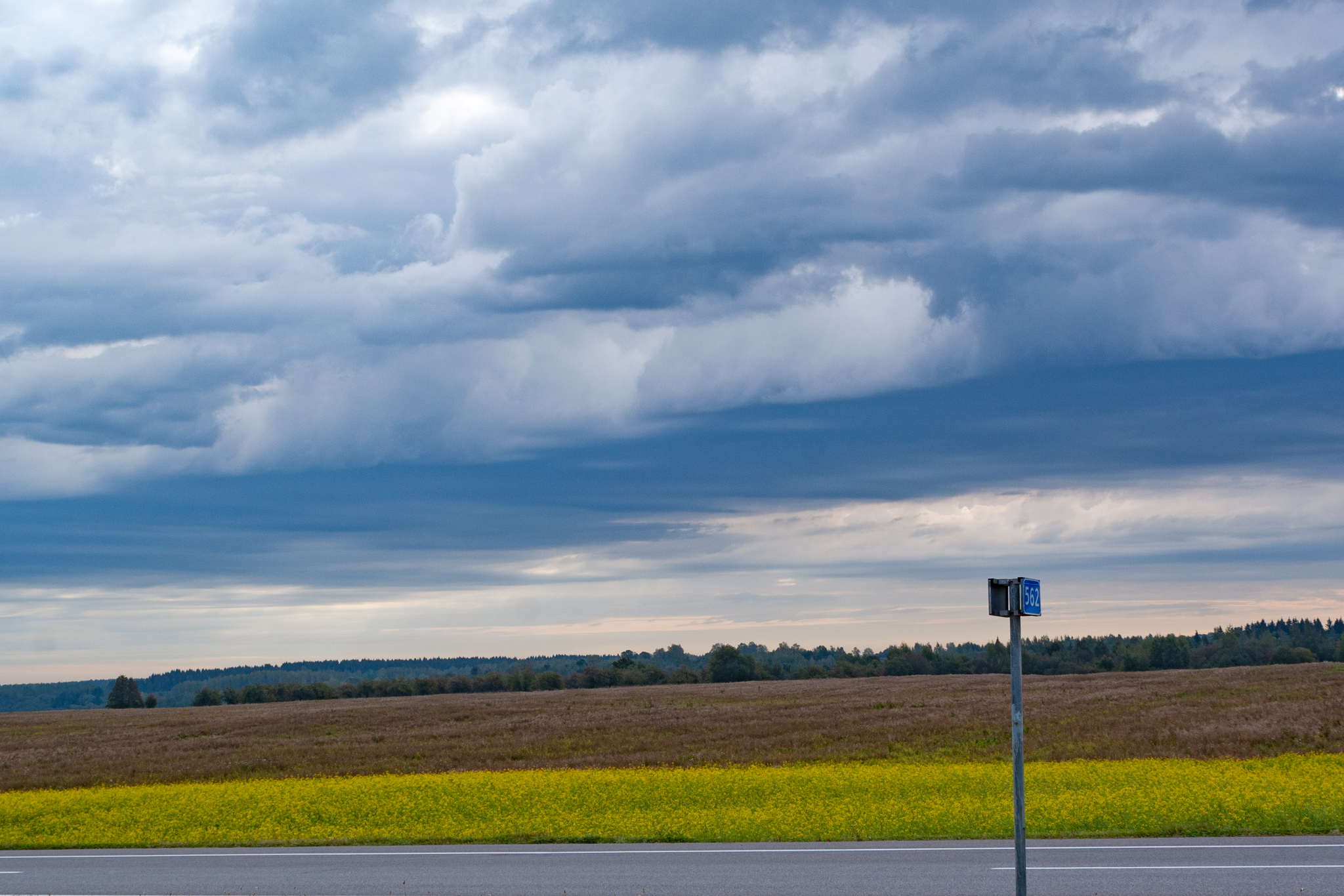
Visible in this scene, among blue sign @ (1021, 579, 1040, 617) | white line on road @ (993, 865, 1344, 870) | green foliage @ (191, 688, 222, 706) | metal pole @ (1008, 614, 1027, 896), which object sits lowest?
green foliage @ (191, 688, 222, 706)

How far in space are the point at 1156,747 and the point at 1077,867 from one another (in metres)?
25.3

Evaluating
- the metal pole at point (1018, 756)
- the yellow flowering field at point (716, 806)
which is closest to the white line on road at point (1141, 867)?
the yellow flowering field at point (716, 806)

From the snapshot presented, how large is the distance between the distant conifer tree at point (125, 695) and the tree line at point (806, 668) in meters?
8.20

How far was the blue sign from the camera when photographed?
10.0 meters

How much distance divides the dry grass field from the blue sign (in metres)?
29.6

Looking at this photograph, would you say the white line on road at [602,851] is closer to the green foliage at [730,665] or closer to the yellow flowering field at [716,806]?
the yellow flowering field at [716,806]

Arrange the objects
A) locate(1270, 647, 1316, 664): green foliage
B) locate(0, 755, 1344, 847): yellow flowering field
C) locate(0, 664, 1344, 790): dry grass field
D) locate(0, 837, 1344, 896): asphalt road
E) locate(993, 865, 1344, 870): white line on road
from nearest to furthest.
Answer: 1. locate(0, 837, 1344, 896): asphalt road
2. locate(993, 865, 1344, 870): white line on road
3. locate(0, 755, 1344, 847): yellow flowering field
4. locate(0, 664, 1344, 790): dry grass field
5. locate(1270, 647, 1316, 664): green foliage

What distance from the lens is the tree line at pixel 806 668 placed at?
138 m

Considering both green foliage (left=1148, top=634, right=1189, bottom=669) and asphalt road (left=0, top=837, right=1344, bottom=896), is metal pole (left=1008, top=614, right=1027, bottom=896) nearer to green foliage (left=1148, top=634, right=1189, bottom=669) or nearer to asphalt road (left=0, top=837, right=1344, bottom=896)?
asphalt road (left=0, top=837, right=1344, bottom=896)

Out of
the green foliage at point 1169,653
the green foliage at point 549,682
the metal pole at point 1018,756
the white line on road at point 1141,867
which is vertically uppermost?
the metal pole at point 1018,756

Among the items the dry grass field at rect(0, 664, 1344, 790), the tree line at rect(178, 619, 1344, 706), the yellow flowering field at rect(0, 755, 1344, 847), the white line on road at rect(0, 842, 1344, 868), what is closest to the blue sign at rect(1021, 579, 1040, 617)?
the white line on road at rect(0, 842, 1344, 868)

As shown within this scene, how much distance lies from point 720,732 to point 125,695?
114 m

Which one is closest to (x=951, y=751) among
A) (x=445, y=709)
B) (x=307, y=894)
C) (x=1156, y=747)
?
(x=1156, y=747)

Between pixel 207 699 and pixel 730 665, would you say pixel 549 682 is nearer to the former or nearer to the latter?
pixel 730 665
